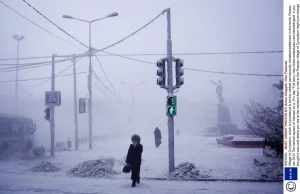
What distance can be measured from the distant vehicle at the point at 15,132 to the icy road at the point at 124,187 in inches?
407

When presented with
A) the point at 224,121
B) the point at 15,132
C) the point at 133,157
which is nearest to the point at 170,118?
the point at 133,157

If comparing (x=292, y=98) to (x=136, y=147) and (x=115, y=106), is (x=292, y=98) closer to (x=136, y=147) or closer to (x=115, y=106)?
(x=136, y=147)

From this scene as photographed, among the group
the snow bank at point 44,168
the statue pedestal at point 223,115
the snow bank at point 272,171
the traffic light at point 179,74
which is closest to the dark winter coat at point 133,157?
the traffic light at point 179,74

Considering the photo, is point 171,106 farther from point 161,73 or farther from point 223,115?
point 223,115

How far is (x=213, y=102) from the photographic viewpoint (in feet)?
369

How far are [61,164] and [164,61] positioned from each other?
822cm

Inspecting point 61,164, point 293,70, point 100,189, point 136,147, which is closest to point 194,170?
point 136,147

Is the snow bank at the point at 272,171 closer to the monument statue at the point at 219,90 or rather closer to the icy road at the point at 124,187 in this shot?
the icy road at the point at 124,187

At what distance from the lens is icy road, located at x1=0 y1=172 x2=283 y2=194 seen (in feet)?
27.5

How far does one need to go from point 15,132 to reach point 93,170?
12373 mm

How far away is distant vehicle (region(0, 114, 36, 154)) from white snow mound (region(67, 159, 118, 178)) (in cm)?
960

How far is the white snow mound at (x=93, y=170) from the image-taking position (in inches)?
451

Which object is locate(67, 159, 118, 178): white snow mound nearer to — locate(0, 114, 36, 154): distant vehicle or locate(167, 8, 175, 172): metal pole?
locate(167, 8, 175, 172): metal pole

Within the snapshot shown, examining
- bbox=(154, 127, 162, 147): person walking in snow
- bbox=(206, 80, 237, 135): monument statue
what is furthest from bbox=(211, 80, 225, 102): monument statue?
bbox=(154, 127, 162, 147): person walking in snow
